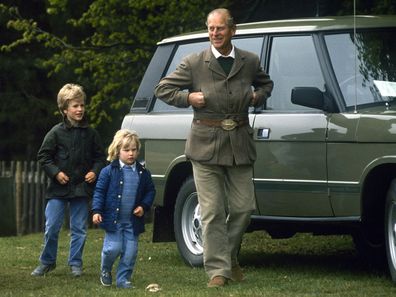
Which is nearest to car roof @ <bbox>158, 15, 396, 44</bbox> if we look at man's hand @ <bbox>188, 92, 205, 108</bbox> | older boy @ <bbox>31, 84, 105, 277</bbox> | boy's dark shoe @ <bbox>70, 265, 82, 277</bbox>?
man's hand @ <bbox>188, 92, 205, 108</bbox>

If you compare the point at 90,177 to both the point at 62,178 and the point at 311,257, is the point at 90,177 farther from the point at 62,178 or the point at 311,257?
the point at 311,257

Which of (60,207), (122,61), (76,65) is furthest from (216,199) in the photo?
(76,65)

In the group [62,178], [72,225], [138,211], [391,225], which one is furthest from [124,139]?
[391,225]

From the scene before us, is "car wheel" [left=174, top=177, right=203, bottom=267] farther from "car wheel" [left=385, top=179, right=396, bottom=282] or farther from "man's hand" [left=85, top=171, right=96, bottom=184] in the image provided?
"car wheel" [left=385, top=179, right=396, bottom=282]

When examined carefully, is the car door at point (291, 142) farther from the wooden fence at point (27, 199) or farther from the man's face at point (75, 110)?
the wooden fence at point (27, 199)

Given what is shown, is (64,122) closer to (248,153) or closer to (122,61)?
(248,153)

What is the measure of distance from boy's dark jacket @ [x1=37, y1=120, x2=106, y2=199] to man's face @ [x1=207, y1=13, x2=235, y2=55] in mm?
1622

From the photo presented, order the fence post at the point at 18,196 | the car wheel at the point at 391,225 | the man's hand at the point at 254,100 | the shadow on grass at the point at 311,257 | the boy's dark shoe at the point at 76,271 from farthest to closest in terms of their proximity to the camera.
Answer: the fence post at the point at 18,196 → the shadow on grass at the point at 311,257 → the boy's dark shoe at the point at 76,271 → the man's hand at the point at 254,100 → the car wheel at the point at 391,225

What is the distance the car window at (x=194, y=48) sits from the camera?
11116mm

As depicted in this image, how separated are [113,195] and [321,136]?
1.58m

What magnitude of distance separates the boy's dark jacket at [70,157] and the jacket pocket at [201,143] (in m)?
1.18

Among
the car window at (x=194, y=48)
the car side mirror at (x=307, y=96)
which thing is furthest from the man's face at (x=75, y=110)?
the car side mirror at (x=307, y=96)

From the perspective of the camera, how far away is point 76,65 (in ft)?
70.7

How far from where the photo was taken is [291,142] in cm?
1037
